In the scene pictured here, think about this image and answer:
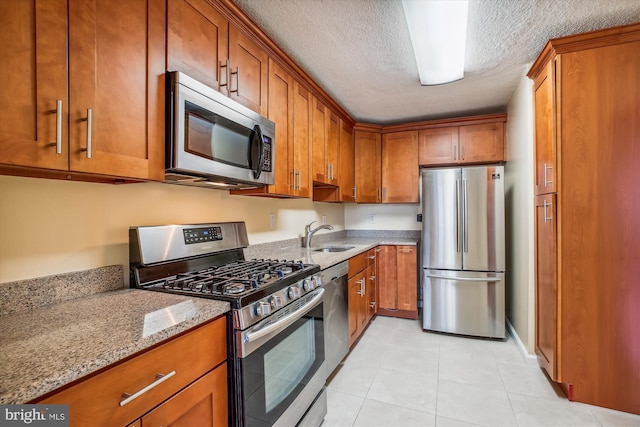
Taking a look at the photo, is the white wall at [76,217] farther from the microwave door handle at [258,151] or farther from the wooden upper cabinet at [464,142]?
the wooden upper cabinet at [464,142]

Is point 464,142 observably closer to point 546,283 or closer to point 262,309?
point 546,283

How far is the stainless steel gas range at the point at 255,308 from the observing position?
46.1 inches

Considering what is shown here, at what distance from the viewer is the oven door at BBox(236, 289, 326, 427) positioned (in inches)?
46.6

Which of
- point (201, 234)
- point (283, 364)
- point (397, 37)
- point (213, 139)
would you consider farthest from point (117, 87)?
point (397, 37)

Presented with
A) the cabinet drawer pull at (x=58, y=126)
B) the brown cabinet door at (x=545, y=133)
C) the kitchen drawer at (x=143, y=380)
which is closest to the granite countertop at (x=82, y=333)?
the kitchen drawer at (x=143, y=380)

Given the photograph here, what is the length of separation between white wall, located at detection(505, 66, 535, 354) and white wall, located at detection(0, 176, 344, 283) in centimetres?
238

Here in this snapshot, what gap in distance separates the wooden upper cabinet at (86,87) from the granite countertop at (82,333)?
0.47 m

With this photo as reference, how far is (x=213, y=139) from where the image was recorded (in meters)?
1.46

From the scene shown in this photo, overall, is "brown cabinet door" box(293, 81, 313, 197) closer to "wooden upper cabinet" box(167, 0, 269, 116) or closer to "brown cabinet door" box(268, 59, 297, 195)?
"brown cabinet door" box(268, 59, 297, 195)

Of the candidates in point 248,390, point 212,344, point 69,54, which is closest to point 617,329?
point 248,390

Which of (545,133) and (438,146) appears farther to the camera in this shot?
(438,146)

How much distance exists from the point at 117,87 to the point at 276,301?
1013mm

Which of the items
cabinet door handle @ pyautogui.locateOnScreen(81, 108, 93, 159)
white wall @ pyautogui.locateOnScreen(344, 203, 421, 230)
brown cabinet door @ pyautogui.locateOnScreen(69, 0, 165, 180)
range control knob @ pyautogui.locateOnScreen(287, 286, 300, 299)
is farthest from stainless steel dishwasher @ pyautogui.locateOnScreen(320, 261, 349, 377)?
white wall @ pyautogui.locateOnScreen(344, 203, 421, 230)

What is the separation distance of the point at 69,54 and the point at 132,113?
0.79ft
